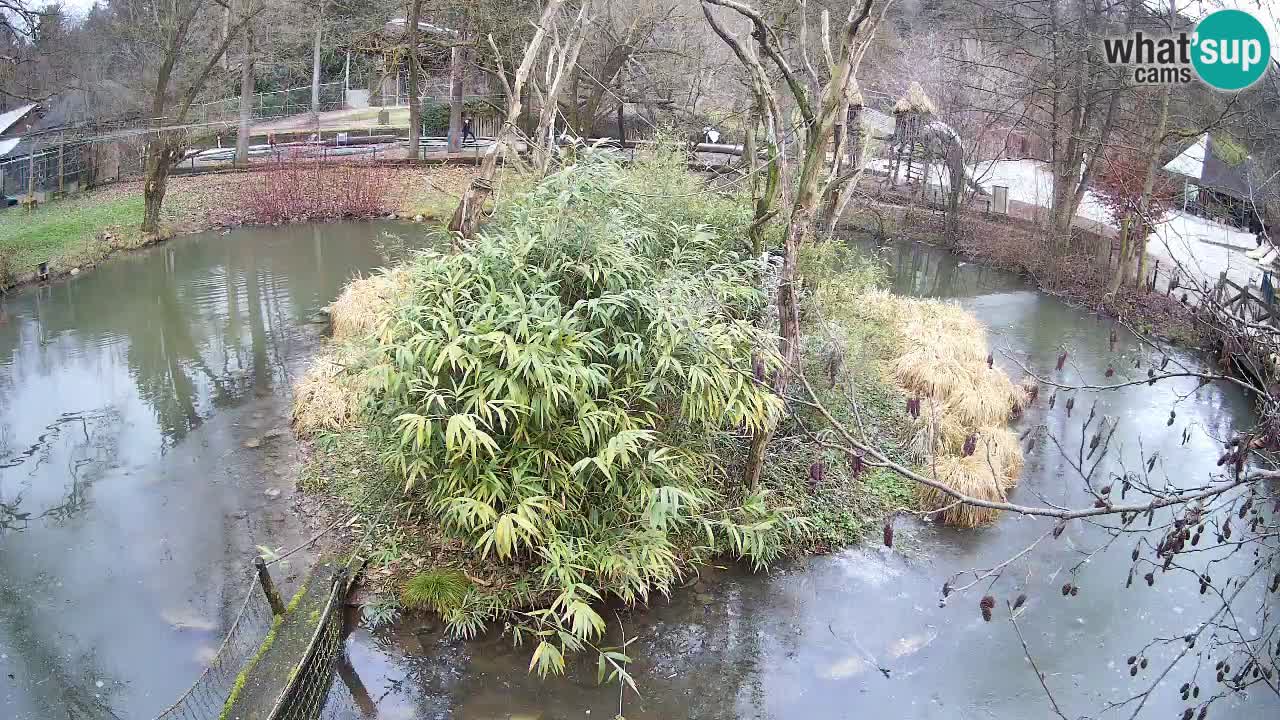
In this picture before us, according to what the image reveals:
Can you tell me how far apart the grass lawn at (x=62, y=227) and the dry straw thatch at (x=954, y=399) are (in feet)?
33.9

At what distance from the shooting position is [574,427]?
17.1ft

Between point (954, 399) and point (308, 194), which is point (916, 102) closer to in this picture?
point (954, 399)

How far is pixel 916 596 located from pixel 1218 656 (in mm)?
1598

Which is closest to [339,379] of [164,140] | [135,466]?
[135,466]

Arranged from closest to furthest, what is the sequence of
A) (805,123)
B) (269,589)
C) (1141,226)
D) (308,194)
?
(269,589) → (805,123) → (1141,226) → (308,194)

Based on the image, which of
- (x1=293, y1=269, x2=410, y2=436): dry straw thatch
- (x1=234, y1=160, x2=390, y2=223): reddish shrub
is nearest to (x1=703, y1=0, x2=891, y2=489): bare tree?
(x1=293, y1=269, x2=410, y2=436): dry straw thatch

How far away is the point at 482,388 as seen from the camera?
16.9 feet

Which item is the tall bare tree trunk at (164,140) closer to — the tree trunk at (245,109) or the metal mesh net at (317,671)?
the tree trunk at (245,109)

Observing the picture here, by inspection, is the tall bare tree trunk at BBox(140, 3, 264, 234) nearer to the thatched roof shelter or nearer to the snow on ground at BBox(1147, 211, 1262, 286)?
the thatched roof shelter

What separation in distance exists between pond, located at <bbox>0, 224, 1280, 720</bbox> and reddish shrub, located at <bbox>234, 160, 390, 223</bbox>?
6931 mm

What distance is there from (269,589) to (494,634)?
1225 millimetres

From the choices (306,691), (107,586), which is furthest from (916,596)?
(107,586)

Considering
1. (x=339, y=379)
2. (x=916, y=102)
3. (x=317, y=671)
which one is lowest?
(x=317, y=671)

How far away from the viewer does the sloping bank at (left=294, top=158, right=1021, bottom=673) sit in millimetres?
5090
